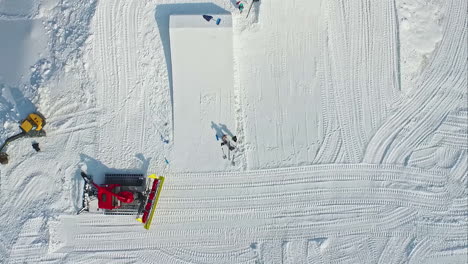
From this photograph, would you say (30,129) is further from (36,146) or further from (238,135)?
(238,135)

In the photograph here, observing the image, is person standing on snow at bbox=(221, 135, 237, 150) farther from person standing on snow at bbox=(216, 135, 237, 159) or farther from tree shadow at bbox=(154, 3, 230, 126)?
tree shadow at bbox=(154, 3, 230, 126)

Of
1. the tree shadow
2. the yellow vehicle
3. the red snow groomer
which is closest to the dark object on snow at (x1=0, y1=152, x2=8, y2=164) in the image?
the yellow vehicle

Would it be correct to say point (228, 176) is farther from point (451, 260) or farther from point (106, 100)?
point (451, 260)

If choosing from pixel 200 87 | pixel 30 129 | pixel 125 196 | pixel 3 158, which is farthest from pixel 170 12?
pixel 3 158

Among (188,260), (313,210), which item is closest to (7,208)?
(188,260)

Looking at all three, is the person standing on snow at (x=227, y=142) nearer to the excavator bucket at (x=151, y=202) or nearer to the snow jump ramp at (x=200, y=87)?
the snow jump ramp at (x=200, y=87)
